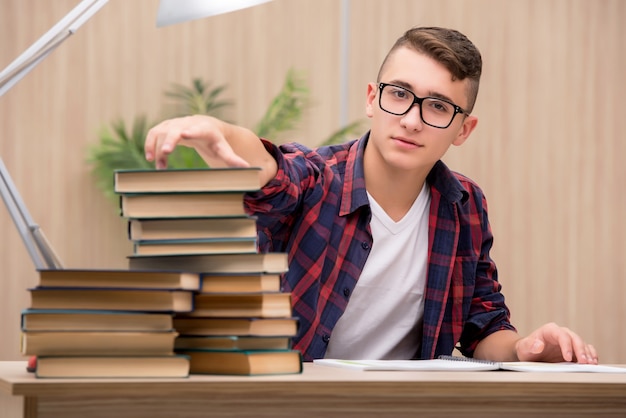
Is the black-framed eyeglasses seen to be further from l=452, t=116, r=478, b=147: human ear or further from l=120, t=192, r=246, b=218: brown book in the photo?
l=120, t=192, r=246, b=218: brown book

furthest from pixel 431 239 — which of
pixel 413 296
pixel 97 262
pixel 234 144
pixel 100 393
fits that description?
pixel 97 262

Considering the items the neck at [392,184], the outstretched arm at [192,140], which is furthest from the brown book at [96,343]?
the neck at [392,184]

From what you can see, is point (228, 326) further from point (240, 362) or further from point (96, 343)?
point (96, 343)

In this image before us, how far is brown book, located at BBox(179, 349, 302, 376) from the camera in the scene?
3.62ft

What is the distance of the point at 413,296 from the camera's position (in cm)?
200

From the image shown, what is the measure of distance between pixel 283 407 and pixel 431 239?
1.00m

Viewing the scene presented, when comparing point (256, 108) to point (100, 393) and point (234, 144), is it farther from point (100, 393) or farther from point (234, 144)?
point (100, 393)

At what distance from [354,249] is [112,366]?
953mm

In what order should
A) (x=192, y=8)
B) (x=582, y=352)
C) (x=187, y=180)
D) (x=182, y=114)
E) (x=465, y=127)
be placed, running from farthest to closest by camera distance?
1. (x=182, y=114)
2. (x=465, y=127)
3. (x=582, y=352)
4. (x=192, y=8)
5. (x=187, y=180)

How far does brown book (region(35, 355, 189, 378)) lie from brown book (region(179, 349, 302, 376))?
0.18ft

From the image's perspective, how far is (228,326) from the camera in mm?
1135

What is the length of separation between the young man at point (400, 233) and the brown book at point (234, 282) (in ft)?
1.97

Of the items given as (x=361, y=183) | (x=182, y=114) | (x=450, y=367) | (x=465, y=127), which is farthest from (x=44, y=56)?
(x=182, y=114)

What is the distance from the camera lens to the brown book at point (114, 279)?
1068mm
